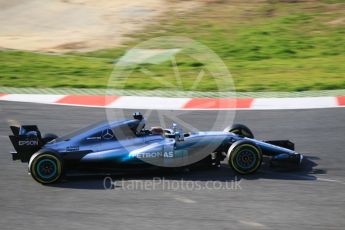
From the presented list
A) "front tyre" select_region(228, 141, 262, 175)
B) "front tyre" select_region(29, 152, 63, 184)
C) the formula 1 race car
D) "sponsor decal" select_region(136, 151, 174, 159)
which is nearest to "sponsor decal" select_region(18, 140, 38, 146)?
the formula 1 race car

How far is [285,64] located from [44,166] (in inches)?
387

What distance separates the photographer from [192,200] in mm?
9383

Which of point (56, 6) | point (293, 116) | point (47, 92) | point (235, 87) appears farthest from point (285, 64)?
point (56, 6)

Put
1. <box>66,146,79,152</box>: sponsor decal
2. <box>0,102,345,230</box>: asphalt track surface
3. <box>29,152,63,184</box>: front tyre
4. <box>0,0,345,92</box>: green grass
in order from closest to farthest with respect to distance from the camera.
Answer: <box>0,102,345,230</box>: asphalt track surface < <box>29,152,63,184</box>: front tyre < <box>66,146,79,152</box>: sponsor decal < <box>0,0,345,92</box>: green grass

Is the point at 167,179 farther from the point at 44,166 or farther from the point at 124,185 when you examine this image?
the point at 44,166

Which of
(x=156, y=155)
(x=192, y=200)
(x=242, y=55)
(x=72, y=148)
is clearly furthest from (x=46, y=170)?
(x=242, y=55)

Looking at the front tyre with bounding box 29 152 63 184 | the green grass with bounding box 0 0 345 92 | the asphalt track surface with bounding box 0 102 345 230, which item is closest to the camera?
the asphalt track surface with bounding box 0 102 345 230

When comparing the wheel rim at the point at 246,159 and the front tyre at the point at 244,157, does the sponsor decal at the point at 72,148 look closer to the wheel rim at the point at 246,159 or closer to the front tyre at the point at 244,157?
the front tyre at the point at 244,157

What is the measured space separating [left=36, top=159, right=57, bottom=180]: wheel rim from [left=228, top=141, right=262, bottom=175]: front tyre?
103 inches

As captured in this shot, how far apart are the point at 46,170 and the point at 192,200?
2.28 meters

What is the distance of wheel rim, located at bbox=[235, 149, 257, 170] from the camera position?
10172mm

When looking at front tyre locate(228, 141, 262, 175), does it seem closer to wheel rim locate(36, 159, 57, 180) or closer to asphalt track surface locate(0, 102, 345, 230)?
asphalt track surface locate(0, 102, 345, 230)

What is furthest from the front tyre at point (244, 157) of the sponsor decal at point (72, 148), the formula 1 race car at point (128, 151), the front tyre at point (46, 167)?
the front tyre at point (46, 167)

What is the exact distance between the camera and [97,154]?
1029cm
